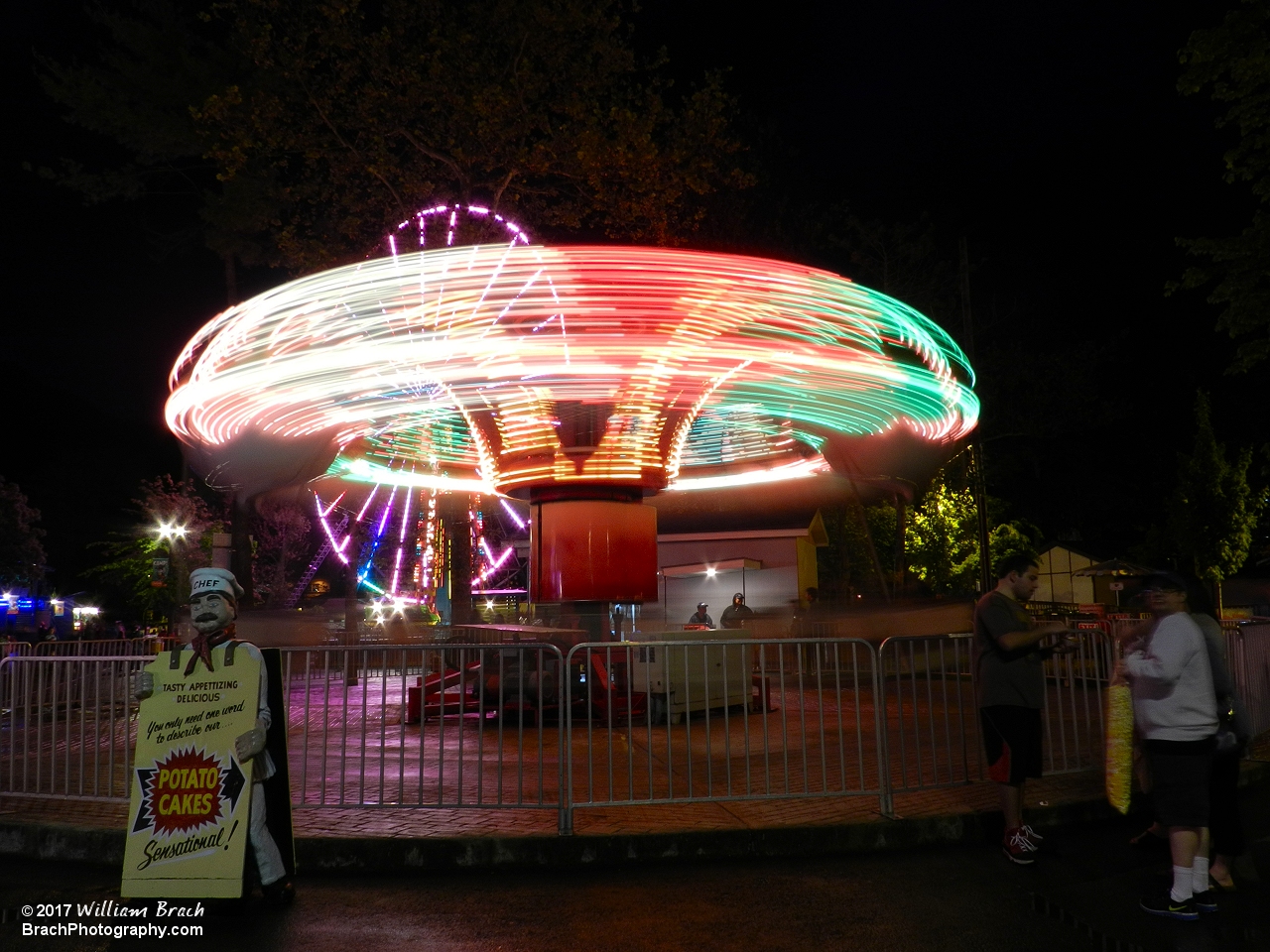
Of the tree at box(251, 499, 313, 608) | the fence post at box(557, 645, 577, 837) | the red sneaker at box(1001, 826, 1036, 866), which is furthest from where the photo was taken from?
the tree at box(251, 499, 313, 608)

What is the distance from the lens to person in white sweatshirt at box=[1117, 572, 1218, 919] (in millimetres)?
5414

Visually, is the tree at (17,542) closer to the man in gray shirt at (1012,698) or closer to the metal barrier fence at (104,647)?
the metal barrier fence at (104,647)

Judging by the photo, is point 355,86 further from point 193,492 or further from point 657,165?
point 193,492

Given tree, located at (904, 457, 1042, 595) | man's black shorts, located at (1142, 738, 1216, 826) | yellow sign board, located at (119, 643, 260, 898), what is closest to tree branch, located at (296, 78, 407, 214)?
yellow sign board, located at (119, 643, 260, 898)

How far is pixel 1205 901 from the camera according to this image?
545 cm

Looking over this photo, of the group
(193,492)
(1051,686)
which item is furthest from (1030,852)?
(193,492)

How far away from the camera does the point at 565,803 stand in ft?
22.3

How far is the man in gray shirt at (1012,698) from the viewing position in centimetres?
648

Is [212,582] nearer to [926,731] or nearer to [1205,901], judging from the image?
[1205,901]

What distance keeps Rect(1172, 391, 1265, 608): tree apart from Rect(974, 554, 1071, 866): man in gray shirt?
28.1m

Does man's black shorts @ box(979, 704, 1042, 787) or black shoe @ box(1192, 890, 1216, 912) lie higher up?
man's black shorts @ box(979, 704, 1042, 787)

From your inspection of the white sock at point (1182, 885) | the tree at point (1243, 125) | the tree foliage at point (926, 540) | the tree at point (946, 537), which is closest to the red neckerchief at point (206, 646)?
the white sock at point (1182, 885)

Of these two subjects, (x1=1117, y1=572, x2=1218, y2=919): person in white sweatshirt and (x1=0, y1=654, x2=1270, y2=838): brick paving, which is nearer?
(x1=1117, y1=572, x2=1218, y2=919): person in white sweatshirt

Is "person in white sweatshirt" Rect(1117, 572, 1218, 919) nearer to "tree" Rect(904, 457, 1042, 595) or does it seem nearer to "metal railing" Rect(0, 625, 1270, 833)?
"metal railing" Rect(0, 625, 1270, 833)
